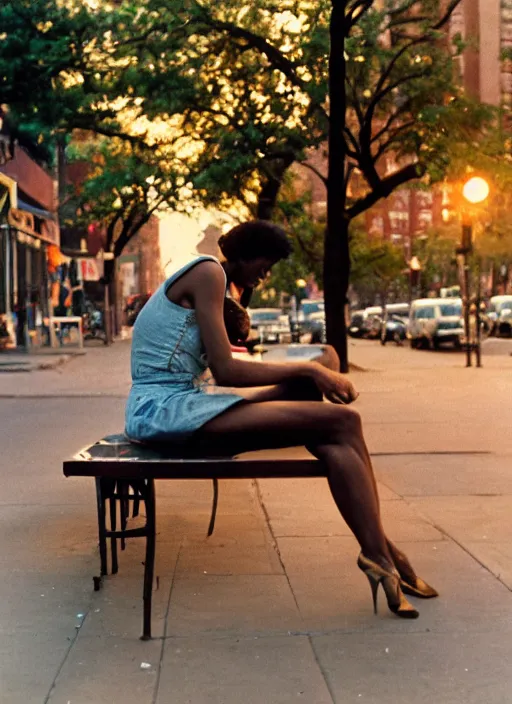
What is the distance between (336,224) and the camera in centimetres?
2072

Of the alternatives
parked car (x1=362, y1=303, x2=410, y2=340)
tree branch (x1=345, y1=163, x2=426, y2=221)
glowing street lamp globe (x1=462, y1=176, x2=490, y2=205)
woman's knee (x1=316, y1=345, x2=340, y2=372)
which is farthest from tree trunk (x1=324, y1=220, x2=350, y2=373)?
parked car (x1=362, y1=303, x2=410, y2=340)

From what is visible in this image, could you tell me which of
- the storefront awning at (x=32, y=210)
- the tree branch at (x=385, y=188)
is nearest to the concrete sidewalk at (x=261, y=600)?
the tree branch at (x=385, y=188)

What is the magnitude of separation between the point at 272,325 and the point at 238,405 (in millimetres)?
43999

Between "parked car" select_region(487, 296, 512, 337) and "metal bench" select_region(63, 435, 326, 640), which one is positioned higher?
"metal bench" select_region(63, 435, 326, 640)

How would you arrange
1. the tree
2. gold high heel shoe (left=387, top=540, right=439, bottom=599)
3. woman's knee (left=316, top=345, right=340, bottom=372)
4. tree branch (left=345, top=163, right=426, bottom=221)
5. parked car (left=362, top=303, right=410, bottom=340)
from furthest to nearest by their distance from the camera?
1. parked car (left=362, top=303, right=410, bottom=340)
2. tree branch (left=345, top=163, right=426, bottom=221)
3. the tree
4. woman's knee (left=316, top=345, right=340, bottom=372)
5. gold high heel shoe (left=387, top=540, right=439, bottom=599)

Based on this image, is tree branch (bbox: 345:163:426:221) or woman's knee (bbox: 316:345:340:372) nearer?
woman's knee (bbox: 316:345:340:372)

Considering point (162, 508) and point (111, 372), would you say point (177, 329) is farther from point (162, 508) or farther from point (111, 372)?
point (111, 372)

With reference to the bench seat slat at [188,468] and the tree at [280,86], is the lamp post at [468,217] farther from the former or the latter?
the bench seat slat at [188,468]

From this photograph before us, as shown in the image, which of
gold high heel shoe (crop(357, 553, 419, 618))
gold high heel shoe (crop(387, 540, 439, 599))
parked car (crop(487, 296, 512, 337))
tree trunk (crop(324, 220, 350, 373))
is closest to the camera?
gold high heel shoe (crop(357, 553, 419, 618))

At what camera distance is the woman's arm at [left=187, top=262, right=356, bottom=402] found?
4574mm

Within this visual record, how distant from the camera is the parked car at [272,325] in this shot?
157 feet

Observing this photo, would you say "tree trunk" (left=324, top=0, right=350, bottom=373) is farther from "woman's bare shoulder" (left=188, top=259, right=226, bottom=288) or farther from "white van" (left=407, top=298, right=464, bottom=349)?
"white van" (left=407, top=298, right=464, bottom=349)

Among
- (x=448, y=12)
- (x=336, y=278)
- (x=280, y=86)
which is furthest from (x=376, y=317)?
(x=448, y=12)

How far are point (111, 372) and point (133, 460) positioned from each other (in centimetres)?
1806
